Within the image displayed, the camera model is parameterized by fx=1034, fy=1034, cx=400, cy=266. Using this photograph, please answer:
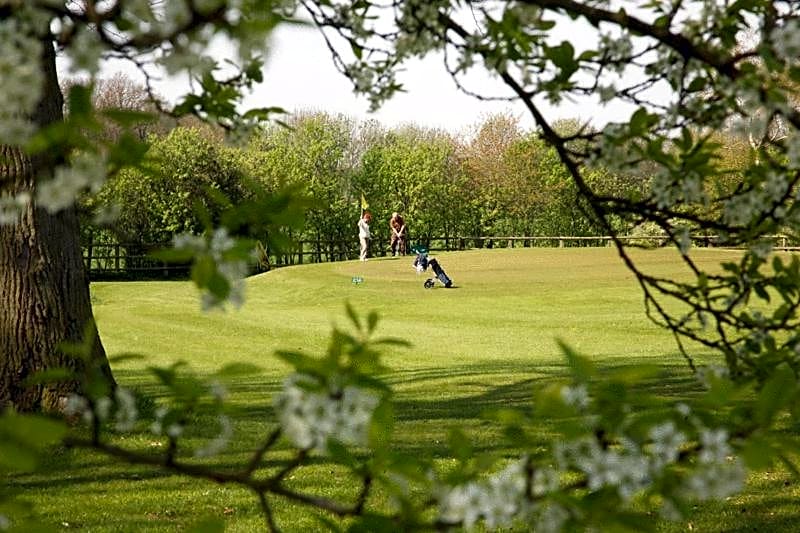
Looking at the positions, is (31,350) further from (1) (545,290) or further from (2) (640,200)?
(1) (545,290)

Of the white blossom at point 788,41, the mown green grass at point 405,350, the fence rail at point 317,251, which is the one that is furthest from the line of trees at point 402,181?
the white blossom at point 788,41

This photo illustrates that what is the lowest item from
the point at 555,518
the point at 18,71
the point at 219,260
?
the point at 555,518

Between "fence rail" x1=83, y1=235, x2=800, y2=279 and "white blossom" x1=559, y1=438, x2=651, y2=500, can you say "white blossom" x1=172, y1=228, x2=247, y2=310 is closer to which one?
"white blossom" x1=559, y1=438, x2=651, y2=500

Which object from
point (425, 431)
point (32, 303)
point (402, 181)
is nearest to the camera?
point (32, 303)

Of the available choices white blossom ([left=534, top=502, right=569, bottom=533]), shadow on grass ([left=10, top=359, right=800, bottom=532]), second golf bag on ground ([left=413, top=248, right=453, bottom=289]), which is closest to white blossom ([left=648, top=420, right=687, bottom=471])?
white blossom ([left=534, top=502, right=569, bottom=533])

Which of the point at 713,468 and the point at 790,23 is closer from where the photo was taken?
the point at 713,468

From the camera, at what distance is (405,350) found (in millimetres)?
17234

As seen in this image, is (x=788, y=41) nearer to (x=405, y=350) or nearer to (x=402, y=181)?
(x=405, y=350)

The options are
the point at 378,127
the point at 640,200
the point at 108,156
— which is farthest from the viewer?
the point at 378,127

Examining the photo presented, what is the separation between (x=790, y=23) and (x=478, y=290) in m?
22.9

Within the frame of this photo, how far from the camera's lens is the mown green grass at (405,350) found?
22.1ft

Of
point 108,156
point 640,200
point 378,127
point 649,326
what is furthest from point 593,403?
point 378,127

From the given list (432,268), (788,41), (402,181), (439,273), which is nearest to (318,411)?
(788,41)

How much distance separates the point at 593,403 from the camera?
1.44 metres
